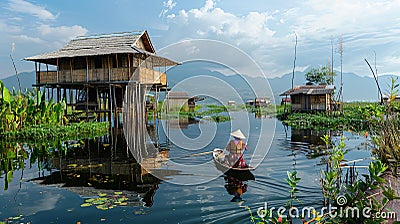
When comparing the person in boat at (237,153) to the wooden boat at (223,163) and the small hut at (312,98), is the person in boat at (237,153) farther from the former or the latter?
the small hut at (312,98)

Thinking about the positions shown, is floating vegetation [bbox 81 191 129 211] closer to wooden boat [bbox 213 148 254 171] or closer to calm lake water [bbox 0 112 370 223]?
calm lake water [bbox 0 112 370 223]

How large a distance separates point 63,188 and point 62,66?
1543cm

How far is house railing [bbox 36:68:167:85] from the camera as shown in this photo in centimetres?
1731

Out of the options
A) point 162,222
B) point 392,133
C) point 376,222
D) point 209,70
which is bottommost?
point 162,222

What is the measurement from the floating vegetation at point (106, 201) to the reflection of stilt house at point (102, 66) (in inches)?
473

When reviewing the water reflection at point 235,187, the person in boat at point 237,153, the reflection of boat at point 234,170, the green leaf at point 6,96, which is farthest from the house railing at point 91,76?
the water reflection at point 235,187

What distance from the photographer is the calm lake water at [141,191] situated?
458cm

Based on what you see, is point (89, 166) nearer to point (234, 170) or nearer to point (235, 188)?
point (234, 170)

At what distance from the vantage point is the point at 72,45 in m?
20.5

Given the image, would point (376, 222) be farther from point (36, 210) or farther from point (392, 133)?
point (36, 210)

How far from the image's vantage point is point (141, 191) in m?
5.71

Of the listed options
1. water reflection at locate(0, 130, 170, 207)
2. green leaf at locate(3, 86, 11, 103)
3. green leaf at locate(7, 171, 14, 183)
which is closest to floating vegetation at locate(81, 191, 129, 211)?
water reflection at locate(0, 130, 170, 207)

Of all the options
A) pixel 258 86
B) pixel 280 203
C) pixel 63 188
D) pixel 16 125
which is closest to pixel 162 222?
pixel 280 203

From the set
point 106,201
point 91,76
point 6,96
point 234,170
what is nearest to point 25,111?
point 6,96
